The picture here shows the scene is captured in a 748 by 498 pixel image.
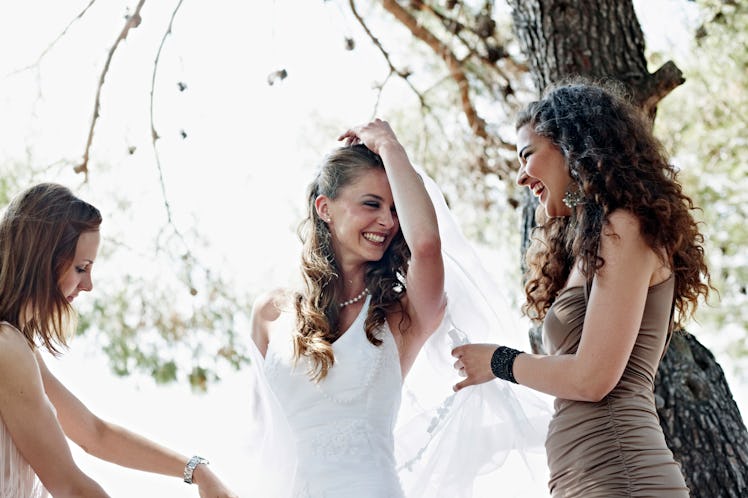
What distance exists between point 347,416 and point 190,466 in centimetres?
51

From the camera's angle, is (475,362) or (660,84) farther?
(660,84)

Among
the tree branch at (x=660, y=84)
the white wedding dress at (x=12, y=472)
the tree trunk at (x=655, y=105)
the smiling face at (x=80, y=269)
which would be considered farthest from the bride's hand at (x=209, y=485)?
the tree branch at (x=660, y=84)

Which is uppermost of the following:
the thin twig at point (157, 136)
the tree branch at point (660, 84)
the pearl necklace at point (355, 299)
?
the thin twig at point (157, 136)

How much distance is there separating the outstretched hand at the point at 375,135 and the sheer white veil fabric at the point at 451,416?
0.41 m

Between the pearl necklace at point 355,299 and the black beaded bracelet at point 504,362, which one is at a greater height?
the pearl necklace at point 355,299

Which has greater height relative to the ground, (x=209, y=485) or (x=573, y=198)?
(x=573, y=198)

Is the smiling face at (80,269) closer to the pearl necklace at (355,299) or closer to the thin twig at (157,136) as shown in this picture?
the pearl necklace at (355,299)

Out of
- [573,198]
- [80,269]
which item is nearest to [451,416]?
[573,198]

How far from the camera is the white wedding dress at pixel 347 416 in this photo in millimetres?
3104

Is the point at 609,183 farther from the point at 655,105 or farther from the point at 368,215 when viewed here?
the point at 655,105

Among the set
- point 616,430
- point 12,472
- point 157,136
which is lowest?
point 12,472

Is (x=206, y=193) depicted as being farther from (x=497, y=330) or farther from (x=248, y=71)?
(x=497, y=330)

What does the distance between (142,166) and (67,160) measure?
0.48 meters

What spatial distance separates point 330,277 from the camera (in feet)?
11.4
